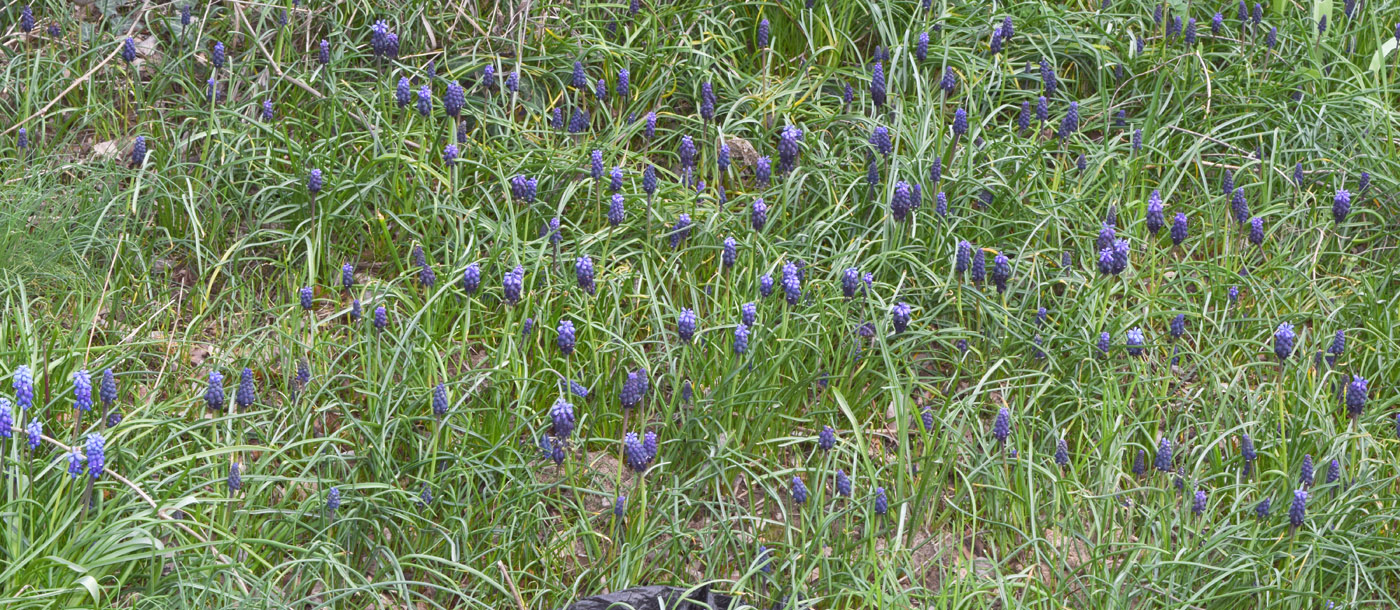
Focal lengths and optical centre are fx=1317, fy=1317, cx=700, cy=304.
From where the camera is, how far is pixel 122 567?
329 cm

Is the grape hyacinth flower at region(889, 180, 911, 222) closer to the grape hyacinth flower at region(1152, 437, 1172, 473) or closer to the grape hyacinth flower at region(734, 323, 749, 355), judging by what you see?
the grape hyacinth flower at region(734, 323, 749, 355)

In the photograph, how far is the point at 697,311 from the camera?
14.6 ft

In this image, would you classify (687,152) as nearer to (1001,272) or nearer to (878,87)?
(878,87)

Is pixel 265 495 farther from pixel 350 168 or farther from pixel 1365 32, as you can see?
pixel 1365 32

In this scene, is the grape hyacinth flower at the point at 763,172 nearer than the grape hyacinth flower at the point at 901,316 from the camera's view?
No

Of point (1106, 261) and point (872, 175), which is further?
point (872, 175)

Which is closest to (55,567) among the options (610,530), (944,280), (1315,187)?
(610,530)

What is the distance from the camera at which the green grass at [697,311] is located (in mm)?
3557

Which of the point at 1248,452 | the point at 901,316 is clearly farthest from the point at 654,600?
the point at 1248,452

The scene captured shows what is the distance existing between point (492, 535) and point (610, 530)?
13.1 inches

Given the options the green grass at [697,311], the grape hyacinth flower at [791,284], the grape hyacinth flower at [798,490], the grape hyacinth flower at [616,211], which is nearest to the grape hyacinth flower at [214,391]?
the green grass at [697,311]

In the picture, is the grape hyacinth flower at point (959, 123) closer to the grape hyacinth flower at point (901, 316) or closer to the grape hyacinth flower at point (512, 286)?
the grape hyacinth flower at point (901, 316)

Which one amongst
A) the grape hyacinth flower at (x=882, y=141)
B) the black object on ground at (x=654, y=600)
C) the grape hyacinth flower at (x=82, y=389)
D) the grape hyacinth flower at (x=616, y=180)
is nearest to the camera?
the grape hyacinth flower at (x=82, y=389)

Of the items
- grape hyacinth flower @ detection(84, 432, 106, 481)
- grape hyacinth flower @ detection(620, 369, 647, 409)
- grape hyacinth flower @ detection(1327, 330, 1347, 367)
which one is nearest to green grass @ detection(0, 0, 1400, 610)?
grape hyacinth flower @ detection(1327, 330, 1347, 367)
